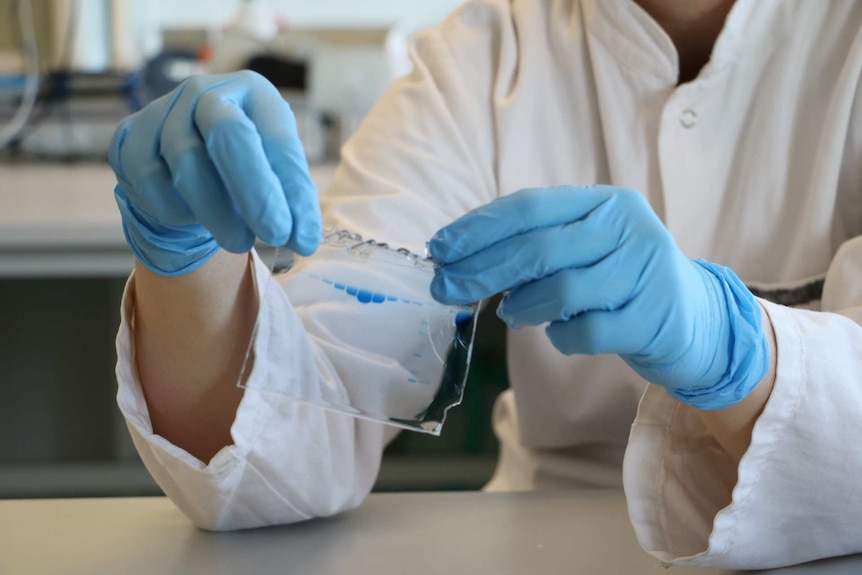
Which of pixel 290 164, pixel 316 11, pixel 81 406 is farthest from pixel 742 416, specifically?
pixel 316 11

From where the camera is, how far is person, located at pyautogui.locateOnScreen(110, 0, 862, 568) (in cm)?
67

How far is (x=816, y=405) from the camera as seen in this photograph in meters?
0.70

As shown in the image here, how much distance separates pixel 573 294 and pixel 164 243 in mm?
337

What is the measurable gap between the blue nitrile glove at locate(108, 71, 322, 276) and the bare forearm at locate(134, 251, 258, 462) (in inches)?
1.5

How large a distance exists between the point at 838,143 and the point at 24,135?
2.40 metres

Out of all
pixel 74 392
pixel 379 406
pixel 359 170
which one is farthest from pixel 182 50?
pixel 379 406

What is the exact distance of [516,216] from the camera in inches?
26.1

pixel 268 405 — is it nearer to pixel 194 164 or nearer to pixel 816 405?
pixel 194 164

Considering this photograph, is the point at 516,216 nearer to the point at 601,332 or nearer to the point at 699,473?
the point at 601,332

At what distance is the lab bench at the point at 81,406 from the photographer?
2289mm

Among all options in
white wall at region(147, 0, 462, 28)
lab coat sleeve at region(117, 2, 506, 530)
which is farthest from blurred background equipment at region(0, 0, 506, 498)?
lab coat sleeve at region(117, 2, 506, 530)

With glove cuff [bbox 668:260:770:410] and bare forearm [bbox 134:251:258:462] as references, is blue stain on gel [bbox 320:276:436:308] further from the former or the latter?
glove cuff [bbox 668:260:770:410]

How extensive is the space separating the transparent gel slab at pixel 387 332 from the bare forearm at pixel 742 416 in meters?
0.22

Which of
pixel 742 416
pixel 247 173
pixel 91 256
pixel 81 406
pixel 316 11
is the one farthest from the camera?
pixel 316 11
